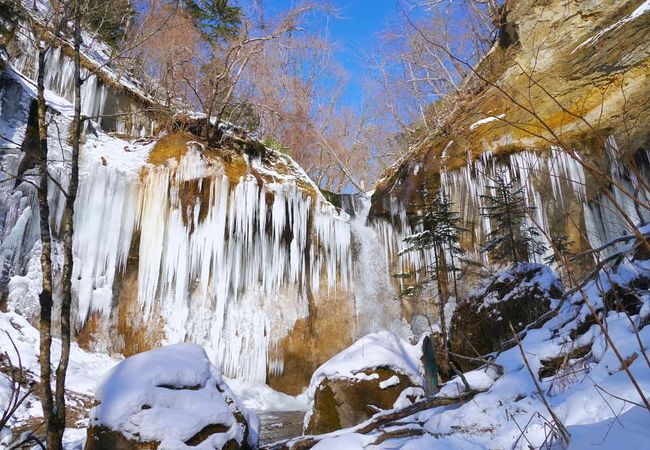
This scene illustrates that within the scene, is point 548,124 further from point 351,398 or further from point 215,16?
point 215,16

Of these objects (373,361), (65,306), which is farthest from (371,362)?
(65,306)

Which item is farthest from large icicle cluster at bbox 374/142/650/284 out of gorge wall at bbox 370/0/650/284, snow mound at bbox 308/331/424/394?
snow mound at bbox 308/331/424/394

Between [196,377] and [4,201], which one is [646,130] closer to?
[196,377]

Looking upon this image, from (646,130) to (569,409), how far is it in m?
9.08

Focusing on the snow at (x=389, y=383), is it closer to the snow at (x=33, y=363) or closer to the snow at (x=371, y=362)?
the snow at (x=371, y=362)

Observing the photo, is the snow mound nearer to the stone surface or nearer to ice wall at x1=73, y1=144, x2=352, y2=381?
the stone surface

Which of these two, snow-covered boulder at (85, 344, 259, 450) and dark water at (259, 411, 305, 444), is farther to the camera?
dark water at (259, 411, 305, 444)

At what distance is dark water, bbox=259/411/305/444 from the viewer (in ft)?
22.2

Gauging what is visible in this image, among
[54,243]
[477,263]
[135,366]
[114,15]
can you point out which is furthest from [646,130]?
[114,15]

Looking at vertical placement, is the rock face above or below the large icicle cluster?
below

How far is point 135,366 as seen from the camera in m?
4.21

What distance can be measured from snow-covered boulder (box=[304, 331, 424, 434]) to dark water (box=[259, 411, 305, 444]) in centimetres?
121

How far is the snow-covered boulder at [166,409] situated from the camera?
3723mm

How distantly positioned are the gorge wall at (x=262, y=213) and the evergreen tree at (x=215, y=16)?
590cm
